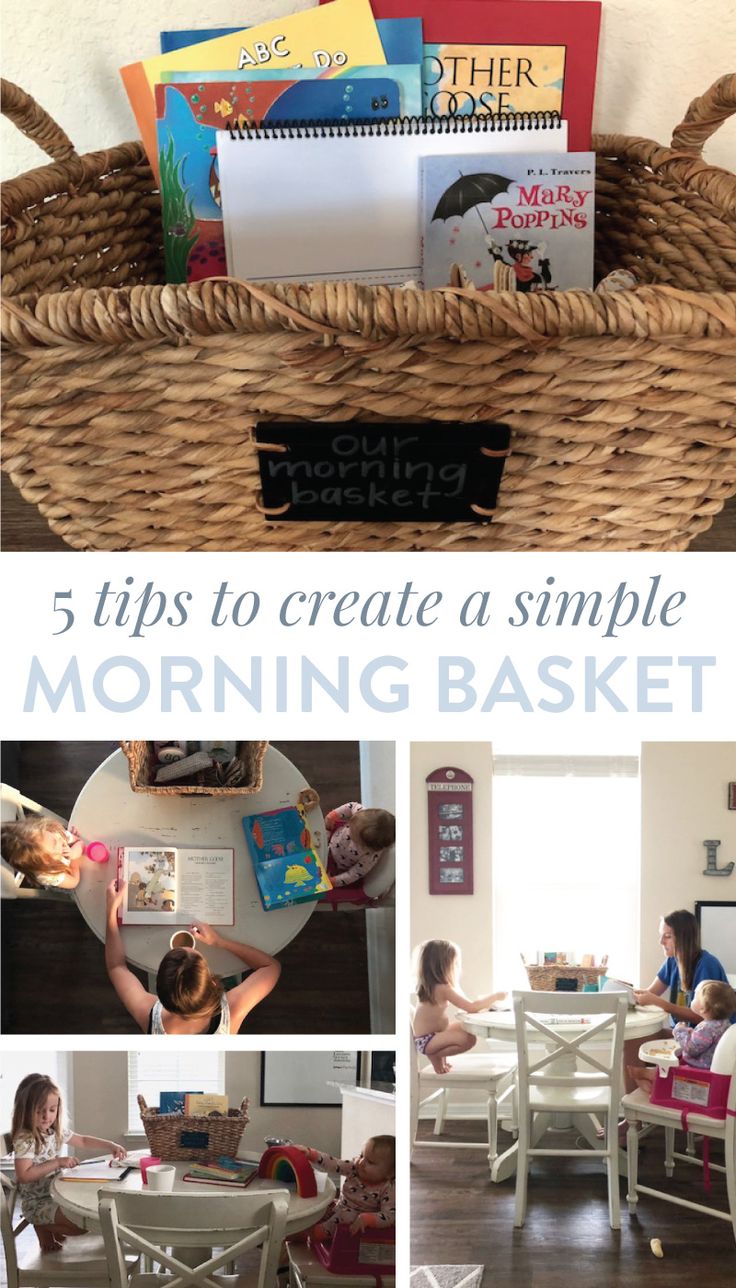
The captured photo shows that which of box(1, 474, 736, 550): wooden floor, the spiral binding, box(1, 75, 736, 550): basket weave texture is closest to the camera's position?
box(1, 75, 736, 550): basket weave texture

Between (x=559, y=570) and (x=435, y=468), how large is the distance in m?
0.11

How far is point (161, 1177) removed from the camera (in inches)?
29.4

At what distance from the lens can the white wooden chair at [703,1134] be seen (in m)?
0.74

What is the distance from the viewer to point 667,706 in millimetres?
770

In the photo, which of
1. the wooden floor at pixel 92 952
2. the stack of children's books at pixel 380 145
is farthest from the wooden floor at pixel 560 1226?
the stack of children's books at pixel 380 145

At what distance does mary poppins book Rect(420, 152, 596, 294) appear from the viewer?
83 cm

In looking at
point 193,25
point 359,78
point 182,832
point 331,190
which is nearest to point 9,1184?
point 182,832

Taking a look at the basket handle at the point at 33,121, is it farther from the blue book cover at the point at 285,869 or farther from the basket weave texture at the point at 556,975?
the basket weave texture at the point at 556,975

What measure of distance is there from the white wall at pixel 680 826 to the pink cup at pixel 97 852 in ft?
1.10

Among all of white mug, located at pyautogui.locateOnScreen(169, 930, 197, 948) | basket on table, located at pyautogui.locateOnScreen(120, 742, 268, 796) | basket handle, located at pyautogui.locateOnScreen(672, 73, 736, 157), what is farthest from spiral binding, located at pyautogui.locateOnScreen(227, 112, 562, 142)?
white mug, located at pyautogui.locateOnScreen(169, 930, 197, 948)

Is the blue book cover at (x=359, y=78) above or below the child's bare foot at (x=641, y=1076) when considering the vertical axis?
above

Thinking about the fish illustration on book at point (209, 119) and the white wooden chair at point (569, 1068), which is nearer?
the white wooden chair at point (569, 1068)

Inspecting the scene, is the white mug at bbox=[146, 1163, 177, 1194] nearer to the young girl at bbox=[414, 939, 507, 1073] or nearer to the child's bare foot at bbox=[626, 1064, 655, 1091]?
the young girl at bbox=[414, 939, 507, 1073]

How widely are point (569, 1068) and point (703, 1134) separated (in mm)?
87
